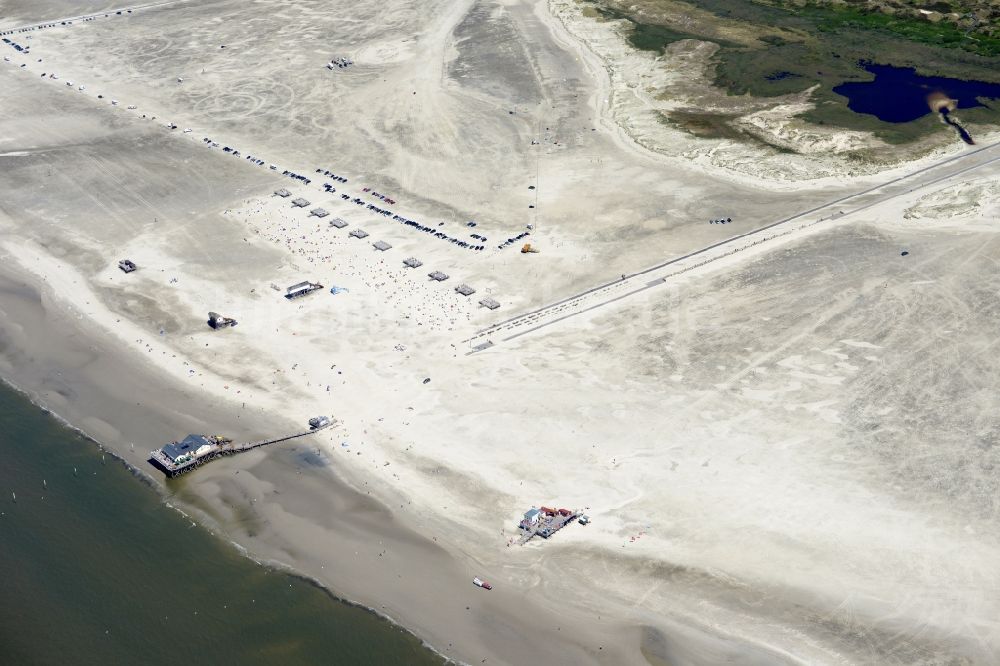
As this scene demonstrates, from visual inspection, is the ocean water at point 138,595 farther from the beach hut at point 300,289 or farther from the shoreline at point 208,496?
the beach hut at point 300,289

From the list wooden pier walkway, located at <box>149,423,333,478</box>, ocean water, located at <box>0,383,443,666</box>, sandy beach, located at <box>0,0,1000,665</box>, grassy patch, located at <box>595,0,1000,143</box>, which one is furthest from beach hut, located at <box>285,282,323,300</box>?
grassy patch, located at <box>595,0,1000,143</box>

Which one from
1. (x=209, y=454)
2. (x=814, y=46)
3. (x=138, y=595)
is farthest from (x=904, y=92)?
(x=138, y=595)

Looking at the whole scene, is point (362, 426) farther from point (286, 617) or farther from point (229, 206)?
point (229, 206)

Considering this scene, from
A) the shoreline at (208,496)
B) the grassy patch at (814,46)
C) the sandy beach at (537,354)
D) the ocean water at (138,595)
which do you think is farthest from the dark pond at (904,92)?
the ocean water at (138,595)

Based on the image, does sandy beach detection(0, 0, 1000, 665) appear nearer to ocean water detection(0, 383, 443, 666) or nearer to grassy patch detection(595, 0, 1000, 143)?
ocean water detection(0, 383, 443, 666)

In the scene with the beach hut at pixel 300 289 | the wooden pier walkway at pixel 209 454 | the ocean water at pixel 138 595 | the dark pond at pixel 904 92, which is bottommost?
the ocean water at pixel 138 595

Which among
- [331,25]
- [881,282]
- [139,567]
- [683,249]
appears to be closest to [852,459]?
[881,282]
